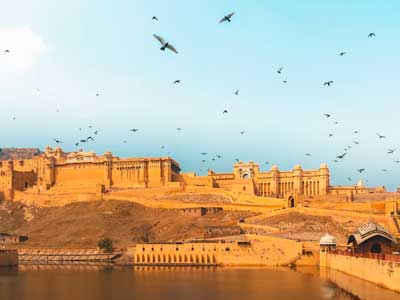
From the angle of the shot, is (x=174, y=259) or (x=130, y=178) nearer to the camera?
(x=174, y=259)

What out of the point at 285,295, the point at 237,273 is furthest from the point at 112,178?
the point at 285,295

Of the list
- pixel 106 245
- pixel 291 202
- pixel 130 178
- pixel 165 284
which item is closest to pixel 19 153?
pixel 130 178

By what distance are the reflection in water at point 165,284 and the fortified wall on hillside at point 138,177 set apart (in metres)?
43.4

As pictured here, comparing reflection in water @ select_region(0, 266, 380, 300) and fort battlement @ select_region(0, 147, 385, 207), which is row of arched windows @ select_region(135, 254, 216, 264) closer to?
reflection in water @ select_region(0, 266, 380, 300)

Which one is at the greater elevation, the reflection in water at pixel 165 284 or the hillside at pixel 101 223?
the hillside at pixel 101 223

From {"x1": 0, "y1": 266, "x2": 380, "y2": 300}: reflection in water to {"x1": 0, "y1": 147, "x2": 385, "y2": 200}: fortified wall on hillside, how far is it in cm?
4337

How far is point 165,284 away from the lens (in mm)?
46906

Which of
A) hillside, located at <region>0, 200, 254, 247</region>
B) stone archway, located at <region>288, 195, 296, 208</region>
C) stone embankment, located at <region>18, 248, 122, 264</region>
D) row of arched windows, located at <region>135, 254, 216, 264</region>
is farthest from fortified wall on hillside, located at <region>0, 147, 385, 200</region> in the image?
row of arched windows, located at <region>135, 254, 216, 264</region>

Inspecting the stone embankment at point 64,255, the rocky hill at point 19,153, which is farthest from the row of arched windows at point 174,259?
the rocky hill at point 19,153

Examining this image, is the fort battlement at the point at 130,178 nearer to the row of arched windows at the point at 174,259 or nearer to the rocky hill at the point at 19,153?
the row of arched windows at the point at 174,259

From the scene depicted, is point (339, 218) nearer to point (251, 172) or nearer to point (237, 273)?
point (237, 273)

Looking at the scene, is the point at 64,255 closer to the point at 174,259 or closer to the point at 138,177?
the point at 174,259

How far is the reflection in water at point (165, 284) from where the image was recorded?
39844 mm

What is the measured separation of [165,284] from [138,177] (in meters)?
60.8
